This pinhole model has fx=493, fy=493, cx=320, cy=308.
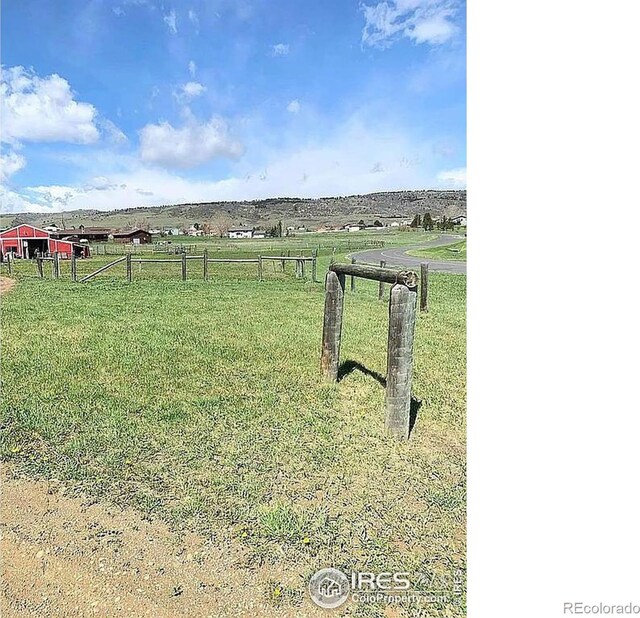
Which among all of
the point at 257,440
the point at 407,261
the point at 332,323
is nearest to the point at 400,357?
the point at 257,440

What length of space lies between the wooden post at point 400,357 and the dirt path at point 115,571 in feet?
3.95

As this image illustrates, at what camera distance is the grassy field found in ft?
5.94

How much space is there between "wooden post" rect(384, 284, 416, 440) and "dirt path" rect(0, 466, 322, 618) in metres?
1.21

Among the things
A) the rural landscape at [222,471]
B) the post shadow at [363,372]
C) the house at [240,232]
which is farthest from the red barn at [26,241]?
the house at [240,232]

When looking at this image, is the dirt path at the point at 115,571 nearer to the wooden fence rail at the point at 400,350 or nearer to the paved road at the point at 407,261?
the wooden fence rail at the point at 400,350

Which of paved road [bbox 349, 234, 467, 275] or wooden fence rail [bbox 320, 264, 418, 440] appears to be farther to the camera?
paved road [bbox 349, 234, 467, 275]

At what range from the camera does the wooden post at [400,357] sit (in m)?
2.56

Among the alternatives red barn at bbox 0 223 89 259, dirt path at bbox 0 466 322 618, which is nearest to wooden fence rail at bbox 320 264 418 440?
dirt path at bbox 0 466 322 618

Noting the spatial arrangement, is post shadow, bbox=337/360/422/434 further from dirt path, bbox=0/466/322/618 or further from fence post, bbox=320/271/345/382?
dirt path, bbox=0/466/322/618

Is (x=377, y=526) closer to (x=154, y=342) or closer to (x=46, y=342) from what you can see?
(x=154, y=342)

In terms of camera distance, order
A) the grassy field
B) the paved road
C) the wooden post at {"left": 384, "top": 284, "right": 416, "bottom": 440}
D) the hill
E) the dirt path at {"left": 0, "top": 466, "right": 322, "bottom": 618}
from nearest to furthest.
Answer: the dirt path at {"left": 0, "top": 466, "right": 322, "bottom": 618}
the grassy field
the wooden post at {"left": 384, "top": 284, "right": 416, "bottom": 440}
the paved road
the hill

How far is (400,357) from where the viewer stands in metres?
2.59

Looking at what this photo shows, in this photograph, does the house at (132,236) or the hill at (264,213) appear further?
the hill at (264,213)
